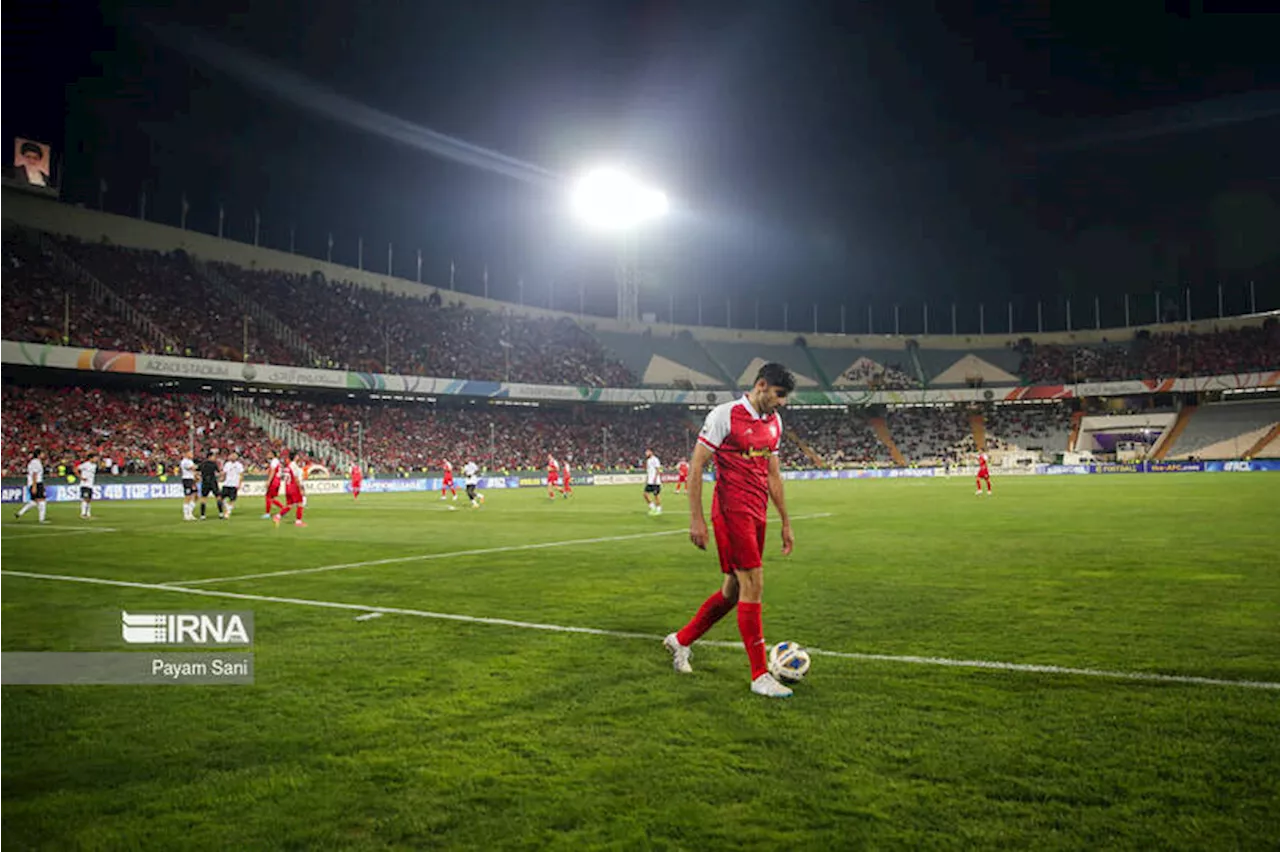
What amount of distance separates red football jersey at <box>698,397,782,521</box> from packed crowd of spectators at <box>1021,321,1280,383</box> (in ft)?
273

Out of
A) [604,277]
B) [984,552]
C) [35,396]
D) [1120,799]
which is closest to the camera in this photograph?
[1120,799]

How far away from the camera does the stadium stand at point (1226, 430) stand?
229 ft

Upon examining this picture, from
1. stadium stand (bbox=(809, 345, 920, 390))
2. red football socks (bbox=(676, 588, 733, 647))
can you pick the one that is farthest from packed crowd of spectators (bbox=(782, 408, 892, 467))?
red football socks (bbox=(676, 588, 733, 647))

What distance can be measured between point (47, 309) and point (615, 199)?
118ft

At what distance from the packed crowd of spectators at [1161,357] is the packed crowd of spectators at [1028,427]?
3604 mm

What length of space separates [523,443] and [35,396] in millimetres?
31026

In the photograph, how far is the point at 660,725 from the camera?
5.16 meters

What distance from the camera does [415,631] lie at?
27.1ft

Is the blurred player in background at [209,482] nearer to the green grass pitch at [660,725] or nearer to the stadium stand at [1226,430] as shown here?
the green grass pitch at [660,725]

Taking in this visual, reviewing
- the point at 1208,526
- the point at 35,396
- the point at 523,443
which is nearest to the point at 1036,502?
the point at 1208,526

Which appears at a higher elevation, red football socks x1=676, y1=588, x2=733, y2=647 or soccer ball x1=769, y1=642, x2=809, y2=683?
red football socks x1=676, y1=588, x2=733, y2=647

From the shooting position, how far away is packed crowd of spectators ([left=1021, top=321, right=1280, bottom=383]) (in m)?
74.3

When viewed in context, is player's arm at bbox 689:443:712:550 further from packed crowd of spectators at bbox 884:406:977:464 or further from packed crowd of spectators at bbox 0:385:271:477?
packed crowd of spectators at bbox 884:406:977:464

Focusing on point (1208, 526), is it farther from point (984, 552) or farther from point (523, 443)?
point (523, 443)
